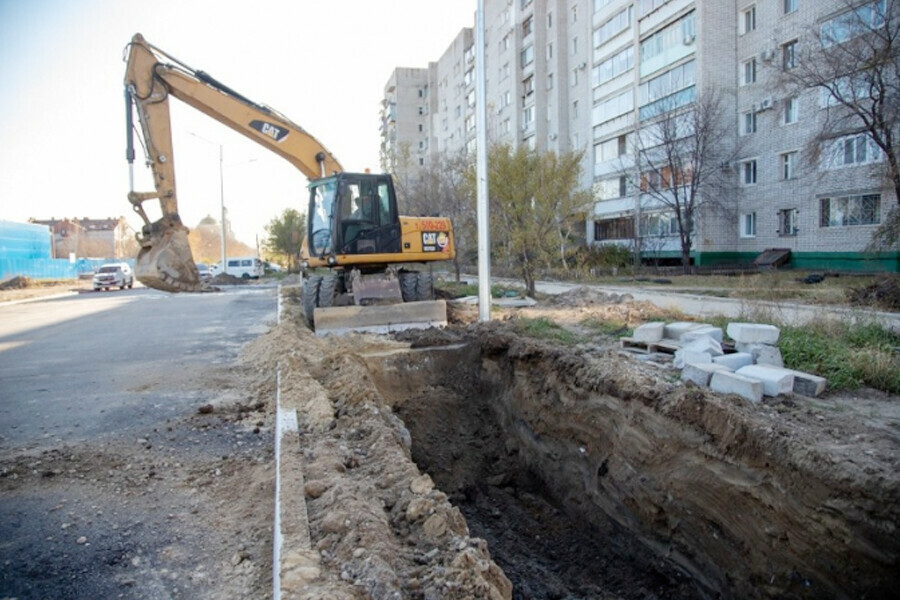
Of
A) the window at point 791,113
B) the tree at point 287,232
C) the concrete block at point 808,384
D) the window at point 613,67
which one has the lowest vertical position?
the concrete block at point 808,384

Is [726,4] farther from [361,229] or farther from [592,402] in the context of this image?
[592,402]

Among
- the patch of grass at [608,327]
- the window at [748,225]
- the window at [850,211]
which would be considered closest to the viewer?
the patch of grass at [608,327]

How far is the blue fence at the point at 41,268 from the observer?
4362cm

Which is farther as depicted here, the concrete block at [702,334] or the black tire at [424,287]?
the black tire at [424,287]

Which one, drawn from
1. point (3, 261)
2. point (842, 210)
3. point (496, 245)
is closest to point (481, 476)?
point (496, 245)

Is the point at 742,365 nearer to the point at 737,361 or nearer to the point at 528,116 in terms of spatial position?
the point at 737,361

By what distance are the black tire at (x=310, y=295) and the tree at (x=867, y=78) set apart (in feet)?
43.8

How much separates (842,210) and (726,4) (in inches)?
441

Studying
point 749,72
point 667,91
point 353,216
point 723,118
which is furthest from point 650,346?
point 667,91

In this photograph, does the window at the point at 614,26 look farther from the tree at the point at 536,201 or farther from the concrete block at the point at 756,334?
the concrete block at the point at 756,334

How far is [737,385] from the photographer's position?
225 inches

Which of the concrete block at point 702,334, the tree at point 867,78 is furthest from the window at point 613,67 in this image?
the concrete block at point 702,334

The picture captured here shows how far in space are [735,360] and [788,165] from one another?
23.5m

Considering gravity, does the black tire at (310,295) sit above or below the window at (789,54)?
below
